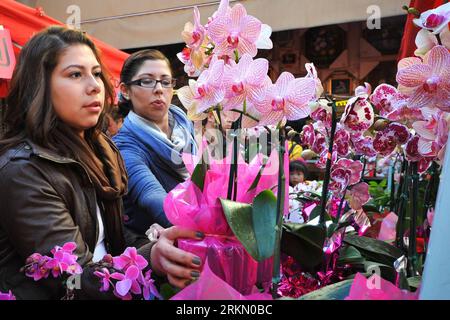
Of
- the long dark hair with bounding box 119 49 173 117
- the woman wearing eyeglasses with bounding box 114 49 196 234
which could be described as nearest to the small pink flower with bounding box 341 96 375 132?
the woman wearing eyeglasses with bounding box 114 49 196 234

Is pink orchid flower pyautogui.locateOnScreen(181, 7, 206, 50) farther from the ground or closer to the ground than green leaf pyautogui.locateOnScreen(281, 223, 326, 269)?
farther from the ground

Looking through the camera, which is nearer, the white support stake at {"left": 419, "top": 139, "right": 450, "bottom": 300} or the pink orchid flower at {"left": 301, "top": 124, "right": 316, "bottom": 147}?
the white support stake at {"left": 419, "top": 139, "right": 450, "bottom": 300}

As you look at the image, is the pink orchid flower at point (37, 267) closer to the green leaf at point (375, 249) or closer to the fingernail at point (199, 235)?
the fingernail at point (199, 235)

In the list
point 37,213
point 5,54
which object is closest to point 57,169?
point 37,213

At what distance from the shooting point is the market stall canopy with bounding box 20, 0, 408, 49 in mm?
3252

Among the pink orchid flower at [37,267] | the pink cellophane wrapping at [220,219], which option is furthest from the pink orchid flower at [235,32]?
the pink orchid flower at [37,267]

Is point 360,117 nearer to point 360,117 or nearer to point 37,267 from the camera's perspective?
point 360,117

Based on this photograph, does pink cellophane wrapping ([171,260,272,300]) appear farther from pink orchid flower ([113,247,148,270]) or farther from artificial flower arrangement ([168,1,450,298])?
pink orchid flower ([113,247,148,270])

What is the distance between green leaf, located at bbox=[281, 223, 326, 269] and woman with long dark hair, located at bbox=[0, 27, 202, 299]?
227 millimetres

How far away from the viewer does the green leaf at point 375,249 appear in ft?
2.78

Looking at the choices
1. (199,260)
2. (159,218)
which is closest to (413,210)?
(199,260)

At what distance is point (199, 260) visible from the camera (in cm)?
68

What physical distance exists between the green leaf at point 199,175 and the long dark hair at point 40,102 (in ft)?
1.61

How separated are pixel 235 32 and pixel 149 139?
42.5 inches
